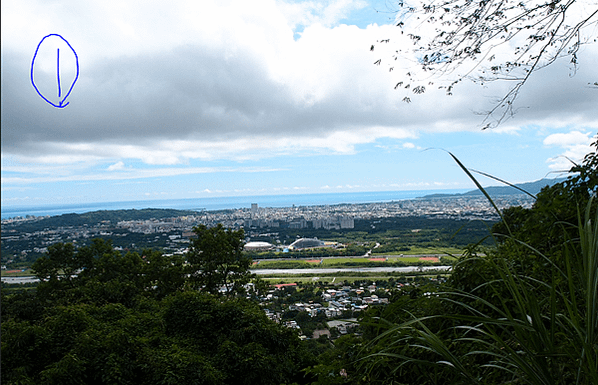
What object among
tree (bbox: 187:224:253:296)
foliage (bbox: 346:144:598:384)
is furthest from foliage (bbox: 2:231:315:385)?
foliage (bbox: 346:144:598:384)

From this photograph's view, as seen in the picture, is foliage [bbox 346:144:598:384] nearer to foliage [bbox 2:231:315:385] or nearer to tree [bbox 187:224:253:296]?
foliage [bbox 2:231:315:385]

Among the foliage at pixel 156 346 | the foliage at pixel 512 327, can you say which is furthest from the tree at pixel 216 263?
the foliage at pixel 512 327

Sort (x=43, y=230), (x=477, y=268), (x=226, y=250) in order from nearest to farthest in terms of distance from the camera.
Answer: (x=477, y=268) → (x=226, y=250) → (x=43, y=230)

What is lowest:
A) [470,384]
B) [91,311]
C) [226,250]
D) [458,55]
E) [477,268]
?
[91,311]

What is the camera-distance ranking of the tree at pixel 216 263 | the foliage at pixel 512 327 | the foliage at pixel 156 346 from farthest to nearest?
the tree at pixel 216 263
the foliage at pixel 156 346
the foliage at pixel 512 327

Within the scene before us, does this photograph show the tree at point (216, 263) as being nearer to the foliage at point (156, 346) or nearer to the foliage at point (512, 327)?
the foliage at point (156, 346)

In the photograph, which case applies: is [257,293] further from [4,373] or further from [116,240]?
[116,240]

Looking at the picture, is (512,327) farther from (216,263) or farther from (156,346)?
(216,263)

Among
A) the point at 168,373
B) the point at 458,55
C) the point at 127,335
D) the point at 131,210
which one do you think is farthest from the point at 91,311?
the point at 131,210
